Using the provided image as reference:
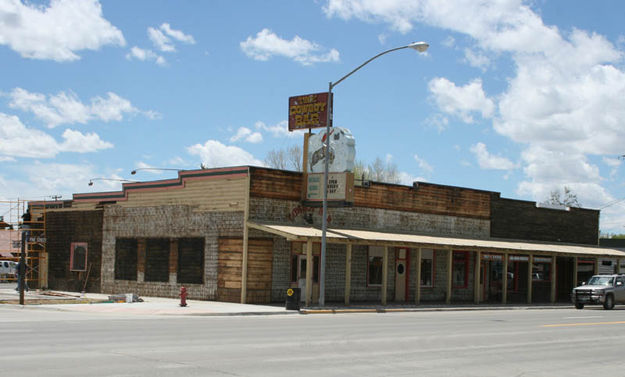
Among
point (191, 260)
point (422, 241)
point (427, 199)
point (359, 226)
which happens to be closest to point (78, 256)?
point (191, 260)

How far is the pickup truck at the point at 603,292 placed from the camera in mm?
32656

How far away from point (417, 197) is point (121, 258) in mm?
14592

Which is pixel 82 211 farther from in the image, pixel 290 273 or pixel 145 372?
pixel 145 372

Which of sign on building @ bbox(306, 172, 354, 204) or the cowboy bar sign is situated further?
the cowboy bar sign

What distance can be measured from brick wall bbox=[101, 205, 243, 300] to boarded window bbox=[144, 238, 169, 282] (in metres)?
0.24

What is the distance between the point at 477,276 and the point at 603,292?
5.80m

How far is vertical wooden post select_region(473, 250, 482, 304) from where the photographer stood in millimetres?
34506

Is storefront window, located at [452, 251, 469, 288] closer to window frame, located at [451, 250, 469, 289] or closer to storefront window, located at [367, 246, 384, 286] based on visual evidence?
window frame, located at [451, 250, 469, 289]

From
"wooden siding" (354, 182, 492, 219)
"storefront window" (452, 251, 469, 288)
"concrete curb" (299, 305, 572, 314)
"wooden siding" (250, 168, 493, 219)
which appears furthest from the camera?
"storefront window" (452, 251, 469, 288)

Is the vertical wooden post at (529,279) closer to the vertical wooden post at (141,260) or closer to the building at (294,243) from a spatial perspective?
the building at (294,243)

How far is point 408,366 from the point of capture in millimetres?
11750

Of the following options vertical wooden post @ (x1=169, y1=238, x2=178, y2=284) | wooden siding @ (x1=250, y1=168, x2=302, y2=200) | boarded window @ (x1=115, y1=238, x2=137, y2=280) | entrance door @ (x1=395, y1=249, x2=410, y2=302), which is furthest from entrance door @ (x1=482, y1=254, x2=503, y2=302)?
boarded window @ (x1=115, y1=238, x2=137, y2=280)

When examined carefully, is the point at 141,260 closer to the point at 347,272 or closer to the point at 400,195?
the point at 347,272

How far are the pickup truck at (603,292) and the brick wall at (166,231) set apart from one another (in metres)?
16.6
